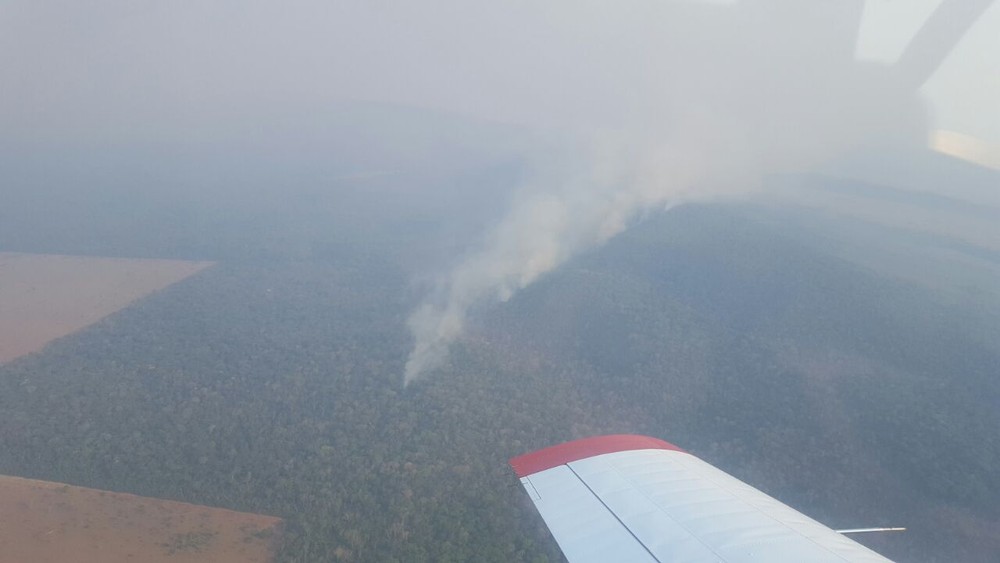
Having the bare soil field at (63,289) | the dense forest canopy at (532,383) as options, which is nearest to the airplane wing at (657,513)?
the dense forest canopy at (532,383)

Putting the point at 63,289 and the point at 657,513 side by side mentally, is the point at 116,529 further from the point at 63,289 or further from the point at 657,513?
the point at 63,289

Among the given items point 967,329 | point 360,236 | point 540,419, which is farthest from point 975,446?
point 360,236

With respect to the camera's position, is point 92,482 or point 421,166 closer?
point 92,482

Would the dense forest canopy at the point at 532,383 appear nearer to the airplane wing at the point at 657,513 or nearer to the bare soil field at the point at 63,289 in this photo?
the bare soil field at the point at 63,289

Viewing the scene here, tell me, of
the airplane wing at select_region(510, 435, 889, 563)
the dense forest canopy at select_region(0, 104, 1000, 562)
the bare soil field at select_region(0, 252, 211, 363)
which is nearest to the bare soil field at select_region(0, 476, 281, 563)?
the dense forest canopy at select_region(0, 104, 1000, 562)

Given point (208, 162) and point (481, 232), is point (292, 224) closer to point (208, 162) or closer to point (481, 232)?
point (481, 232)
